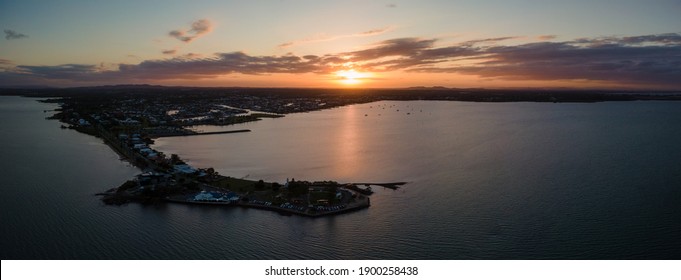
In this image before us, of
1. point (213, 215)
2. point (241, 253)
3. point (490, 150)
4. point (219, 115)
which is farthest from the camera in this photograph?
point (219, 115)

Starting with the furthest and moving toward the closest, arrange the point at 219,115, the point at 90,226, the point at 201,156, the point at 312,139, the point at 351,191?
1. the point at 219,115
2. the point at 312,139
3. the point at 201,156
4. the point at 351,191
5. the point at 90,226

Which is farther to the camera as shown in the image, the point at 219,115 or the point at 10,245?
the point at 219,115

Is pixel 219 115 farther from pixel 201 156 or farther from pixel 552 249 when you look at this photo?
pixel 552 249

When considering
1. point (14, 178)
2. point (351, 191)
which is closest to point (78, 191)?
point (14, 178)

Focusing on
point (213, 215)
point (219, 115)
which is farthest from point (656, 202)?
point (219, 115)

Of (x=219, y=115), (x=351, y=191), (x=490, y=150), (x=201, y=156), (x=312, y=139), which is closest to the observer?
(x=351, y=191)

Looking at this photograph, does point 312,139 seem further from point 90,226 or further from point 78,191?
point 90,226
